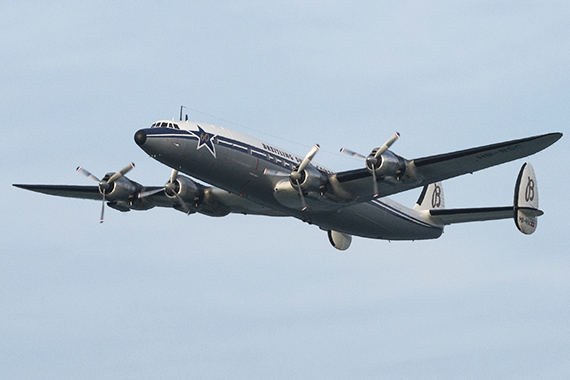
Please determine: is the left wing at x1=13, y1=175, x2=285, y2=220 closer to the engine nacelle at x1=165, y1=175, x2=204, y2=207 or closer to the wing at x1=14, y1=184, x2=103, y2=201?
the engine nacelle at x1=165, y1=175, x2=204, y2=207

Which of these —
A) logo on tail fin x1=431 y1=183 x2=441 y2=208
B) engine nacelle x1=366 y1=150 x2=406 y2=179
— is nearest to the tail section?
logo on tail fin x1=431 y1=183 x2=441 y2=208

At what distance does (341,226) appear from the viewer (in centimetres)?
3659

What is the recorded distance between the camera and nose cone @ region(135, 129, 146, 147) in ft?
99.3

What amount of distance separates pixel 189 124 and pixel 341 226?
8886 millimetres

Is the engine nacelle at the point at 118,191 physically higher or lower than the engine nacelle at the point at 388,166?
higher

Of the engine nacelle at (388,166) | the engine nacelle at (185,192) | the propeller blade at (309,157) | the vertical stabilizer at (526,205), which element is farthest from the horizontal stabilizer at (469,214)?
the engine nacelle at (185,192)

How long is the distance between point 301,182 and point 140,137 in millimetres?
6603

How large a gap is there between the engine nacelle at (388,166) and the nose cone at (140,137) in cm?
864

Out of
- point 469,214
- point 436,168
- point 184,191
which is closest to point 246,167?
point 184,191

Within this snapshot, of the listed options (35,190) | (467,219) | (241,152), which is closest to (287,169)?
(241,152)

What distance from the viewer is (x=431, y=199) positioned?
4275 centimetres

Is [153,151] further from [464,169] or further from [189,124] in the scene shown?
[464,169]

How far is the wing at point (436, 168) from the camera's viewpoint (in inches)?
1202

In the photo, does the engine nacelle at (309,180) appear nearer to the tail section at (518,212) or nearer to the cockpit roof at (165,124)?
the cockpit roof at (165,124)
